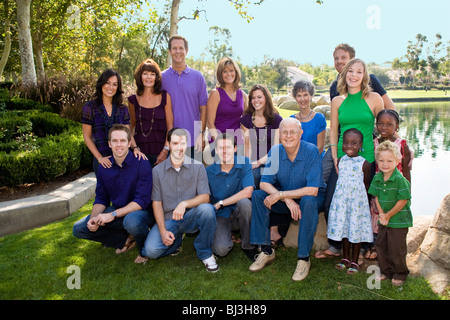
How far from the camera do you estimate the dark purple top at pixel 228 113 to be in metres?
4.82

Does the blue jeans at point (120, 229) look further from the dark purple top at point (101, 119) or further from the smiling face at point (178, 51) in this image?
the smiling face at point (178, 51)

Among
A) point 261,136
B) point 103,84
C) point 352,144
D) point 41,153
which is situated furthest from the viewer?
point 41,153

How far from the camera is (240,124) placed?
4.84 meters

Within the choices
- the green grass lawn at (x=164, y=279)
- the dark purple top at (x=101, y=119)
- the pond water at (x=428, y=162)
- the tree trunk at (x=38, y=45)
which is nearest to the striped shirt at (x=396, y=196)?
the green grass lawn at (x=164, y=279)

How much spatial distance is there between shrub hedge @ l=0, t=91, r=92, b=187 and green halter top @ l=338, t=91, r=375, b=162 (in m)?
4.46

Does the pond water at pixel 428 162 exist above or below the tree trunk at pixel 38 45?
below

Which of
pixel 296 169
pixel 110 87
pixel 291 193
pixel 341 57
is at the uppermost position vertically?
pixel 341 57

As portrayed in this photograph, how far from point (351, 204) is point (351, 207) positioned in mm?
31

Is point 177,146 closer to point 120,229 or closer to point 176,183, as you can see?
point 176,183

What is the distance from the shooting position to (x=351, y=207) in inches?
144

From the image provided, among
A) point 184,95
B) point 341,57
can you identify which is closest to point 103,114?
point 184,95

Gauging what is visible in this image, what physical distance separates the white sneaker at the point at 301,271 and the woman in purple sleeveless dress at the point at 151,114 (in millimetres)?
2115
